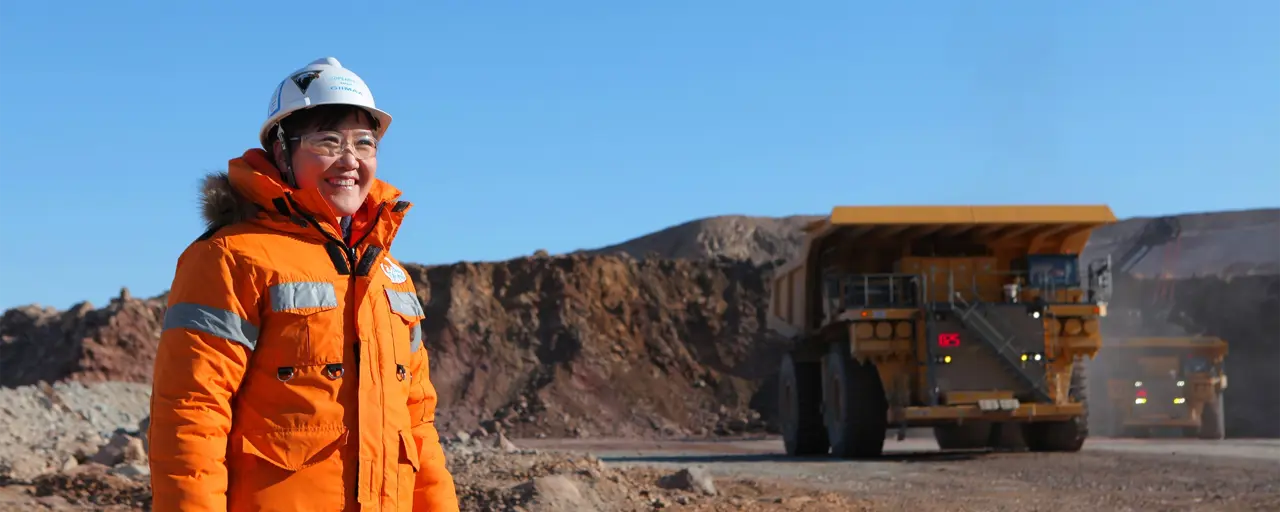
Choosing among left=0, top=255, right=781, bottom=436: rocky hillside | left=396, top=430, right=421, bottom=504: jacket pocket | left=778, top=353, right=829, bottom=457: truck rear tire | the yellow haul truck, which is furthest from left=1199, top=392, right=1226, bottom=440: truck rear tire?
left=396, top=430, right=421, bottom=504: jacket pocket

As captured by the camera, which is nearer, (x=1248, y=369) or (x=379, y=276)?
(x=379, y=276)

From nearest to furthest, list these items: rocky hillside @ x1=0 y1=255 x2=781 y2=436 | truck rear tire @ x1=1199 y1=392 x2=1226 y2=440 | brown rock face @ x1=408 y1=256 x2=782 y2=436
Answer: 1. truck rear tire @ x1=1199 y1=392 x2=1226 y2=440
2. brown rock face @ x1=408 y1=256 x2=782 y2=436
3. rocky hillside @ x1=0 y1=255 x2=781 y2=436

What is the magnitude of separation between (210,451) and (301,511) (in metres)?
0.25

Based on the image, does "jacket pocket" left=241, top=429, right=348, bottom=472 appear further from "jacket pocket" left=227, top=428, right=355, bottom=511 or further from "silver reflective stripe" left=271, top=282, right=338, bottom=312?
→ "silver reflective stripe" left=271, top=282, right=338, bottom=312

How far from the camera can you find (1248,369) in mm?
40562

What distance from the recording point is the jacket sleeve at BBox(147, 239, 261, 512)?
3066 millimetres

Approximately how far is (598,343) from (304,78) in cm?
3888

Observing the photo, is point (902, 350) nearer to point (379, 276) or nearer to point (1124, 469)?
point (1124, 469)

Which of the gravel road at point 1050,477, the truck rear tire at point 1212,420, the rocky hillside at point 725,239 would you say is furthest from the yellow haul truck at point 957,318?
the rocky hillside at point 725,239

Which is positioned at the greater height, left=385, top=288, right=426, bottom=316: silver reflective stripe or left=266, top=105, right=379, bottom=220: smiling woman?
left=266, top=105, right=379, bottom=220: smiling woman

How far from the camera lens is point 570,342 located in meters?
42.3

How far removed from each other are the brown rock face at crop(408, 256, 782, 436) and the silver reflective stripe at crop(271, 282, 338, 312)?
111 feet

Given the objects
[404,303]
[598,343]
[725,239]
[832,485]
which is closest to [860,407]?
[832,485]

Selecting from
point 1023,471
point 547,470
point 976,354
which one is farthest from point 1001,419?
point 547,470
